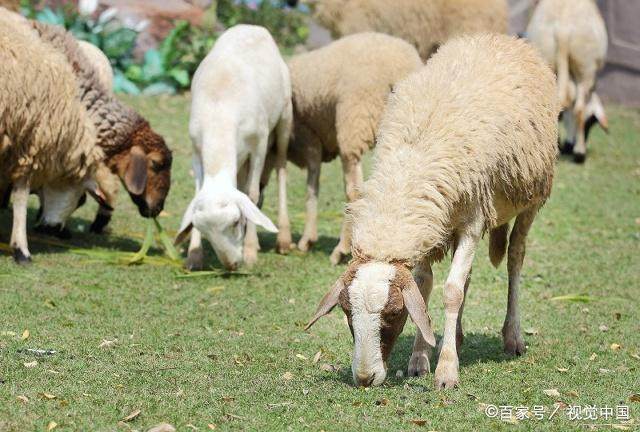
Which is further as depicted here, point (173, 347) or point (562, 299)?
point (562, 299)

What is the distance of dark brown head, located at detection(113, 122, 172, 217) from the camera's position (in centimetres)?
941

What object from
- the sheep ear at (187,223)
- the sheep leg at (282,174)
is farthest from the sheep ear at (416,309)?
the sheep leg at (282,174)

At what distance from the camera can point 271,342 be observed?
266 inches

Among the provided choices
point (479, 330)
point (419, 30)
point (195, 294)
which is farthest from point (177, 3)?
point (479, 330)

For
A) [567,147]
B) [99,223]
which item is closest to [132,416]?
[99,223]

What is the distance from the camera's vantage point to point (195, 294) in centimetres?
805

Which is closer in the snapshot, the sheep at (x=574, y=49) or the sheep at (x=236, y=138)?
the sheep at (x=236, y=138)

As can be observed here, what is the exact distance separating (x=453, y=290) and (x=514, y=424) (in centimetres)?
Result: 93

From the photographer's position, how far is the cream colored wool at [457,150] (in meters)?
5.50

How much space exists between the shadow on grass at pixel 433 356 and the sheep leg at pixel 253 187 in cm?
246

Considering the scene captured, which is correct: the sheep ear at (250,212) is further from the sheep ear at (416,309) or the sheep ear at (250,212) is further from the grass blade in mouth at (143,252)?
the sheep ear at (416,309)

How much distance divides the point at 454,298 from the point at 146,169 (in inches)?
174

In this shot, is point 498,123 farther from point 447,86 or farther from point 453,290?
point 453,290

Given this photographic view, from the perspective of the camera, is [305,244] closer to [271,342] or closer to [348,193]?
[348,193]
